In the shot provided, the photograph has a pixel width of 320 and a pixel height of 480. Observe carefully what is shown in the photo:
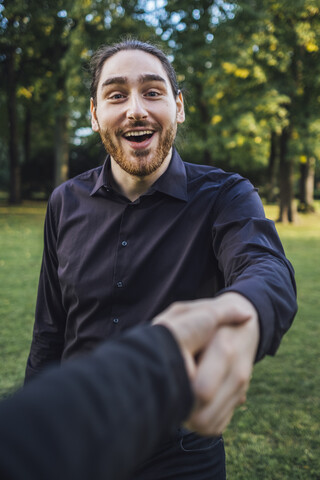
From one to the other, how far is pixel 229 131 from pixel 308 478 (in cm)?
1787

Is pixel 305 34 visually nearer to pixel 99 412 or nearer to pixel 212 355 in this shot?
pixel 212 355

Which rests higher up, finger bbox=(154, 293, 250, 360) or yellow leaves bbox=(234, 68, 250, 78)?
yellow leaves bbox=(234, 68, 250, 78)

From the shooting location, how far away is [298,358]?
5.55m

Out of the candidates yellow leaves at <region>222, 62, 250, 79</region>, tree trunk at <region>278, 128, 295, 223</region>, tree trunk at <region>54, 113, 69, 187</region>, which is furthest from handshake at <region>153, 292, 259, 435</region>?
tree trunk at <region>54, 113, 69, 187</region>

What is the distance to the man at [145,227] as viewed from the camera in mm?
1816

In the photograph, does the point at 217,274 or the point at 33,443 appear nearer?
the point at 33,443

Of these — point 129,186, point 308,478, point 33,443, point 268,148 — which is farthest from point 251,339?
point 268,148

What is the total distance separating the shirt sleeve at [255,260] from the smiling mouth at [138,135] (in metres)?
0.44

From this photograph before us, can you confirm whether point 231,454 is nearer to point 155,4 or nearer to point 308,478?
point 308,478

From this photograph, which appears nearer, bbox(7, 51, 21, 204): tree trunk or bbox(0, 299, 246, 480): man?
bbox(0, 299, 246, 480): man

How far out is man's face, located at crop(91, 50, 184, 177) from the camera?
78.6 inches

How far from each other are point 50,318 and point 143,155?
3.36 ft

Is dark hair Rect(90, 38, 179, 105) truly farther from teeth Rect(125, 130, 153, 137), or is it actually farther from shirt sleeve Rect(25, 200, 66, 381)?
shirt sleeve Rect(25, 200, 66, 381)

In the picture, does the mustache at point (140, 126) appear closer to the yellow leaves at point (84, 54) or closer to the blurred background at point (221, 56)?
the blurred background at point (221, 56)
